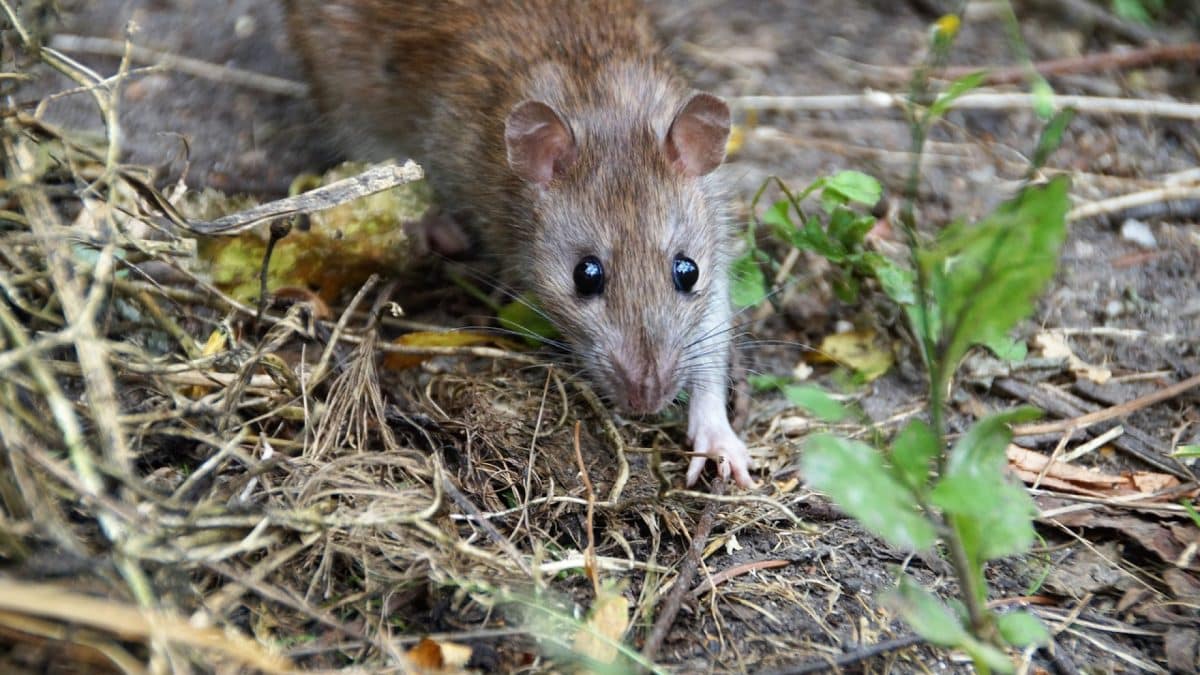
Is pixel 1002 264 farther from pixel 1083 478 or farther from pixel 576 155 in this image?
pixel 576 155

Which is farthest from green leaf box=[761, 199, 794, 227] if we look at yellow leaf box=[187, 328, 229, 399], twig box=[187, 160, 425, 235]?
yellow leaf box=[187, 328, 229, 399]

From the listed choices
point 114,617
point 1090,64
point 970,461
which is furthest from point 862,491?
point 1090,64

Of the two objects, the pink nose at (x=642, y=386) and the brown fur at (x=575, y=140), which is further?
the brown fur at (x=575, y=140)

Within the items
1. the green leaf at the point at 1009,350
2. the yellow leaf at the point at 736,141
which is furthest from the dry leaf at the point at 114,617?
the yellow leaf at the point at 736,141

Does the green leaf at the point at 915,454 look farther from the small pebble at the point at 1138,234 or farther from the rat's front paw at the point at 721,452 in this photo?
the small pebble at the point at 1138,234

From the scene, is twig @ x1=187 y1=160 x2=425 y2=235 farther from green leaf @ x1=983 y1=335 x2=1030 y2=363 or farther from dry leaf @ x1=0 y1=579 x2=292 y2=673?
green leaf @ x1=983 y1=335 x2=1030 y2=363

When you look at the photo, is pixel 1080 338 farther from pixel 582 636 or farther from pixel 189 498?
pixel 189 498

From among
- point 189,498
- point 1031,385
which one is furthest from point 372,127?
point 1031,385
